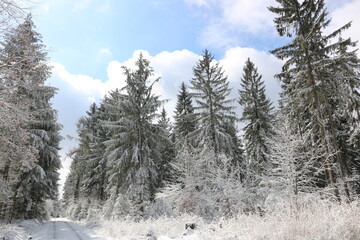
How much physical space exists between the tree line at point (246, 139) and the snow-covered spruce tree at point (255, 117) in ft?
0.33

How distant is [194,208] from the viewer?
15.5 m

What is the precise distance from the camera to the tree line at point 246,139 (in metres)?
13.3


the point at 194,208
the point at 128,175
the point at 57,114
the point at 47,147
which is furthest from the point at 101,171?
the point at 194,208

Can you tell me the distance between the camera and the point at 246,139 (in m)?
24.5

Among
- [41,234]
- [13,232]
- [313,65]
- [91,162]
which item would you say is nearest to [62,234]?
[41,234]

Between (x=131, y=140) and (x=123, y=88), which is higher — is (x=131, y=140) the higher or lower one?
the lower one

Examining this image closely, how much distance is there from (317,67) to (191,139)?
484 inches

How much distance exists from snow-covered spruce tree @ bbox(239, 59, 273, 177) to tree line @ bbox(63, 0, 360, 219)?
0.10 meters

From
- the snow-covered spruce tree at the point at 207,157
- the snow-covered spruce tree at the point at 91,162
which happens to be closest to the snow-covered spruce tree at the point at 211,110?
the snow-covered spruce tree at the point at 207,157

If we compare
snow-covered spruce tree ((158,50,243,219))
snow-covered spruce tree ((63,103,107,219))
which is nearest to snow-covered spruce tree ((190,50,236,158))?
snow-covered spruce tree ((158,50,243,219))

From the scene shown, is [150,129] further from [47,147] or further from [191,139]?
[47,147]

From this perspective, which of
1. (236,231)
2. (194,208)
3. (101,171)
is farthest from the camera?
(101,171)

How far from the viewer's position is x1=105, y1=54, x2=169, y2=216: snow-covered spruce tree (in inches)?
687

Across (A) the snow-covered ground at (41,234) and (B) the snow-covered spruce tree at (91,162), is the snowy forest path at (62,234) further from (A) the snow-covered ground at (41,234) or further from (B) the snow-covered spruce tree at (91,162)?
(B) the snow-covered spruce tree at (91,162)
